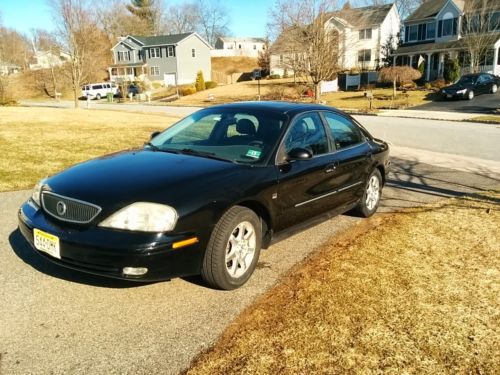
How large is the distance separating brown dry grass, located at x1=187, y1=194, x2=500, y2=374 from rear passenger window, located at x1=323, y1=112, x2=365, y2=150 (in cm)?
112

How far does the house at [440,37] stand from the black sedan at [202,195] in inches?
1426

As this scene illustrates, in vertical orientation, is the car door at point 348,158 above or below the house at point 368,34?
below

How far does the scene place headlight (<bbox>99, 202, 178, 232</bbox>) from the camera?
10.4ft

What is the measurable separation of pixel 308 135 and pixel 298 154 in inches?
23.3

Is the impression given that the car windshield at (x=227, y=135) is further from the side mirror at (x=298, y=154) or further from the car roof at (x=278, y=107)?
the side mirror at (x=298, y=154)

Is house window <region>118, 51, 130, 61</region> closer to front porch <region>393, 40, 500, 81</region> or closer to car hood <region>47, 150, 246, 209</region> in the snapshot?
front porch <region>393, 40, 500, 81</region>

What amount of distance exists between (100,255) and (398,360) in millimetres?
2132

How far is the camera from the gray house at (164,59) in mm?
61062

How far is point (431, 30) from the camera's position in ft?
137

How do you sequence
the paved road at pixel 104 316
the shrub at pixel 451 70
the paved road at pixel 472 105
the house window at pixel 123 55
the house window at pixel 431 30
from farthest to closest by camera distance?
the house window at pixel 123 55
the house window at pixel 431 30
the shrub at pixel 451 70
the paved road at pixel 472 105
the paved road at pixel 104 316

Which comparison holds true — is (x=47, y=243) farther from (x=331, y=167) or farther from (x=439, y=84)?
(x=439, y=84)

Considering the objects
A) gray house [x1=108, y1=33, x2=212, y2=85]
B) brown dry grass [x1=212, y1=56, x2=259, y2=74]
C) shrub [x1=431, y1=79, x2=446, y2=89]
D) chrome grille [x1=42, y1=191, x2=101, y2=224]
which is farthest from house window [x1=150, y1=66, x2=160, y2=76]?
chrome grille [x1=42, y1=191, x2=101, y2=224]

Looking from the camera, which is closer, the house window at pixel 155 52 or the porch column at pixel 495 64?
the porch column at pixel 495 64

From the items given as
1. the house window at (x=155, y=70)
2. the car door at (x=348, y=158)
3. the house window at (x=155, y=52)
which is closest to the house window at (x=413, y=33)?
the house window at (x=155, y=52)
